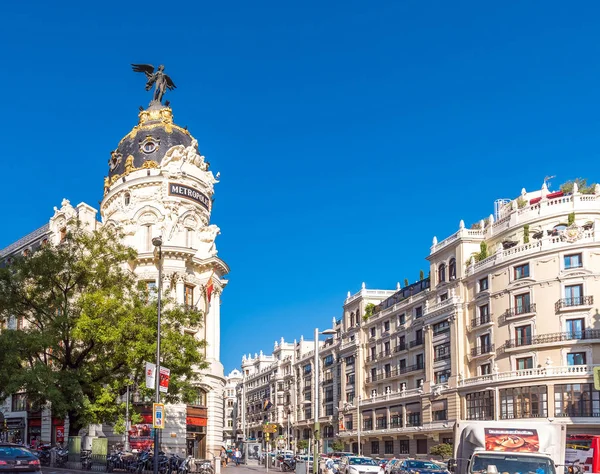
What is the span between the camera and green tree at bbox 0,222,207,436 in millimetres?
36594

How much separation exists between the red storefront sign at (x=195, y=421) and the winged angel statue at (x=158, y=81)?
27.4 metres

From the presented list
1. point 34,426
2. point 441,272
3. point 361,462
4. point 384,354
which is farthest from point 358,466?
point 384,354

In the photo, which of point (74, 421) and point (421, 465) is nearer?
point (421, 465)

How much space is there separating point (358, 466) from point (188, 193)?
104 ft

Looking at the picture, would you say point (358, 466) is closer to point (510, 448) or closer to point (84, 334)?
point (84, 334)

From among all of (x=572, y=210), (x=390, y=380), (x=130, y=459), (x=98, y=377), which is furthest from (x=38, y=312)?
(x=390, y=380)

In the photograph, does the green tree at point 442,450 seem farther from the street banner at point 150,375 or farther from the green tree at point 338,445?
the street banner at point 150,375

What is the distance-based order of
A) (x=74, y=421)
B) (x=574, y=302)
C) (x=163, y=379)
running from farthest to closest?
1. (x=574, y=302)
2. (x=74, y=421)
3. (x=163, y=379)

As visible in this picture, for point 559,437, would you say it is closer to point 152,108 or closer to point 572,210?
point 572,210

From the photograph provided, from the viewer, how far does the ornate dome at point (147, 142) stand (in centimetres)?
6381

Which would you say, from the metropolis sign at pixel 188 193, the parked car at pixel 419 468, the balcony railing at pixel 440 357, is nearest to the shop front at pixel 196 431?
the metropolis sign at pixel 188 193

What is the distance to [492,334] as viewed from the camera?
61281 mm

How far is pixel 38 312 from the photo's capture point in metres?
39.6

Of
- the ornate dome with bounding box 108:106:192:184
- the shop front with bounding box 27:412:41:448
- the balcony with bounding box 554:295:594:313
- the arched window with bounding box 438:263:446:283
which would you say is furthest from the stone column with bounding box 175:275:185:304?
the balcony with bounding box 554:295:594:313
